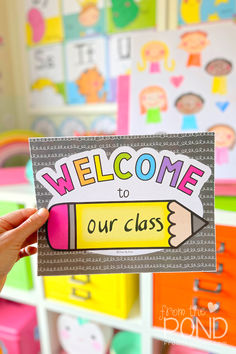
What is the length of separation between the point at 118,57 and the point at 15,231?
908 mm

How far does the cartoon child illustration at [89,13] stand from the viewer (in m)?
1.12

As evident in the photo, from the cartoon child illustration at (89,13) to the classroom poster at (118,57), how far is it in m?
0.10

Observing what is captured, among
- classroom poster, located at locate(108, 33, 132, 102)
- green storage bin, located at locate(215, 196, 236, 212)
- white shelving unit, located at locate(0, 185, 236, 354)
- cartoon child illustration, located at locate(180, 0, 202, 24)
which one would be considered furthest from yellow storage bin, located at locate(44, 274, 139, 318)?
cartoon child illustration, located at locate(180, 0, 202, 24)

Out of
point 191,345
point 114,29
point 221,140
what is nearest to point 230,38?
point 221,140

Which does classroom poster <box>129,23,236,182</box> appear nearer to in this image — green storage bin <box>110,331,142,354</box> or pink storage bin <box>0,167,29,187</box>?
pink storage bin <box>0,167,29,187</box>

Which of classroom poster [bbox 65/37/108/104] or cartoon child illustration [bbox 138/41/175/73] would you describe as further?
classroom poster [bbox 65/37/108/104]

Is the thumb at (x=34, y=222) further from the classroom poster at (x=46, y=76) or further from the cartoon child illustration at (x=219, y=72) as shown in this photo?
the classroom poster at (x=46, y=76)

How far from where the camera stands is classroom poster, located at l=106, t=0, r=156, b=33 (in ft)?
3.45

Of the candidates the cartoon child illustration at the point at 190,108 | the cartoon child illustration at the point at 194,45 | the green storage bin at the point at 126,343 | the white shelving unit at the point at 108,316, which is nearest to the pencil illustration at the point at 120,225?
the white shelving unit at the point at 108,316

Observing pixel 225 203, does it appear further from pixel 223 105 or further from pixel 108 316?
pixel 108 316

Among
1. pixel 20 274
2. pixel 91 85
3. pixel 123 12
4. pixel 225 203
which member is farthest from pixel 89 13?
pixel 20 274

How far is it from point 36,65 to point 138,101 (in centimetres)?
71

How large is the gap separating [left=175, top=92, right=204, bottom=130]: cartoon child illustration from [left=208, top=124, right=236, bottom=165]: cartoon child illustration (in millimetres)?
54

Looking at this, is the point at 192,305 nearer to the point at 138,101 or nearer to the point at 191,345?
the point at 191,345
